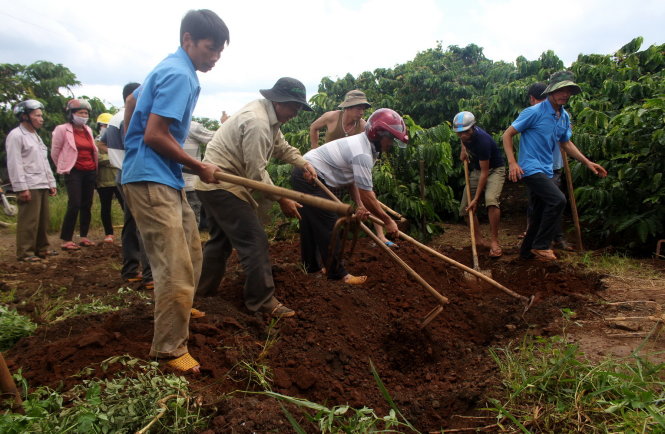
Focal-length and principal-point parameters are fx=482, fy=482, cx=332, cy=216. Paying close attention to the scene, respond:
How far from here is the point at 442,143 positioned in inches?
236

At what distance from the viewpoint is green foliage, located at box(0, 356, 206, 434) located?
1879 mm

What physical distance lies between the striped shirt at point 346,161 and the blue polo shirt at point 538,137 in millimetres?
1737

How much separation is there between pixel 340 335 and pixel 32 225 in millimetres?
4320

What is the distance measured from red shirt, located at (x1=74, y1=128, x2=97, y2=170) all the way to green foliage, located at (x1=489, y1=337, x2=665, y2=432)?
18.1 feet

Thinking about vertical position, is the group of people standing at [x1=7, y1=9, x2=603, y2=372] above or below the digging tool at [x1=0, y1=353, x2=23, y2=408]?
above

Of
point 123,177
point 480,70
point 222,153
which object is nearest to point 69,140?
point 222,153

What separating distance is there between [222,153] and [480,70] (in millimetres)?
9252

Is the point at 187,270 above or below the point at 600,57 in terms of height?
below

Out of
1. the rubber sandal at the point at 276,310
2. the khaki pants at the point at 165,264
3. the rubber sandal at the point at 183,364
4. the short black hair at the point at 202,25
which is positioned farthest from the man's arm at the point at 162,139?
the rubber sandal at the point at 276,310

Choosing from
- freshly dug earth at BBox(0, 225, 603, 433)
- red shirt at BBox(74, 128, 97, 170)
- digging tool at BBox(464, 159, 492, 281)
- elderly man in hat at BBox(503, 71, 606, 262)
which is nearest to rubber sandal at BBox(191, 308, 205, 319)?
freshly dug earth at BBox(0, 225, 603, 433)

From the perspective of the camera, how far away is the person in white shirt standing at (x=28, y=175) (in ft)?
17.7

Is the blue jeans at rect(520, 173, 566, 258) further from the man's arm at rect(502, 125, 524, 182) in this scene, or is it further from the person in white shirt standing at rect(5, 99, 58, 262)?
the person in white shirt standing at rect(5, 99, 58, 262)

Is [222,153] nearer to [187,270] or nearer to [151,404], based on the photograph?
[187,270]

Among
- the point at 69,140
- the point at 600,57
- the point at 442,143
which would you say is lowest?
the point at 69,140
